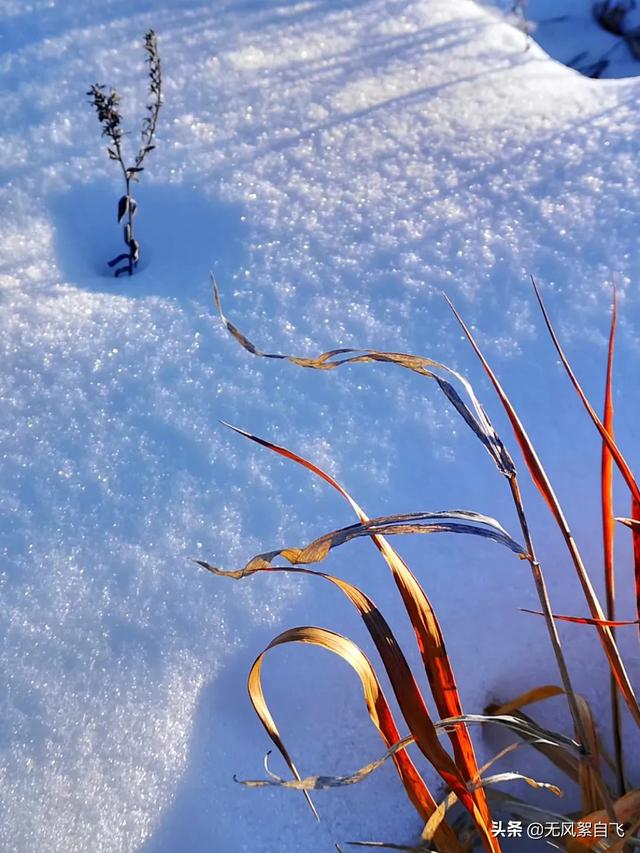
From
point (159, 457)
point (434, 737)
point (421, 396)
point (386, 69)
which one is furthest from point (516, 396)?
point (386, 69)

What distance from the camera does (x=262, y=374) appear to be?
1508 mm

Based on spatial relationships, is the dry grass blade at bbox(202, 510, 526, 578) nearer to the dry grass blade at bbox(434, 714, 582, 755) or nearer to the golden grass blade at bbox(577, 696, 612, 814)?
the dry grass blade at bbox(434, 714, 582, 755)

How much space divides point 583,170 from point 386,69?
1.91ft

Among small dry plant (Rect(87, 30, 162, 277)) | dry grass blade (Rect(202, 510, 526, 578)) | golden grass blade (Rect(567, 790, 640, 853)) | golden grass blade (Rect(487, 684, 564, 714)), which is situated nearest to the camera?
dry grass blade (Rect(202, 510, 526, 578))

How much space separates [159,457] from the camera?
1392 mm

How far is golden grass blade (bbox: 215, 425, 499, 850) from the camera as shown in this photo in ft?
3.00

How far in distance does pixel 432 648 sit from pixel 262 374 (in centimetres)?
71

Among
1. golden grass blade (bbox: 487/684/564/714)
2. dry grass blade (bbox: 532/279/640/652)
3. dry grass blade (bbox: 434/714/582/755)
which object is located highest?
dry grass blade (bbox: 532/279/640/652)

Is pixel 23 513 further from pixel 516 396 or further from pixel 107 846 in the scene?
pixel 516 396

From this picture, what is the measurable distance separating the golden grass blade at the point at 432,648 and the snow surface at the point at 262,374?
0.24 m

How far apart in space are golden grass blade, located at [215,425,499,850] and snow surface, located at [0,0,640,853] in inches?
9.4

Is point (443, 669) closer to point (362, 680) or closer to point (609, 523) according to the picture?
point (362, 680)

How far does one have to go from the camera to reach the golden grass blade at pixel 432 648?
92cm

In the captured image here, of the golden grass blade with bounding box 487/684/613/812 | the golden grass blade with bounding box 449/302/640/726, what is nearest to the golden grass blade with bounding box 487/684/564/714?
the golden grass blade with bounding box 487/684/613/812
